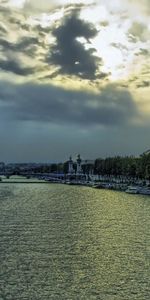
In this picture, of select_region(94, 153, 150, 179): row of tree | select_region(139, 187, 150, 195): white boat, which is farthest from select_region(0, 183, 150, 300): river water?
select_region(94, 153, 150, 179): row of tree

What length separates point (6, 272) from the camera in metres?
29.4

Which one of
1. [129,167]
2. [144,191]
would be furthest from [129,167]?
[144,191]

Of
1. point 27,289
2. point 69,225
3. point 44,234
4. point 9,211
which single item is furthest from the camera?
point 9,211

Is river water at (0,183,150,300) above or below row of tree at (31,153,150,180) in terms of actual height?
below

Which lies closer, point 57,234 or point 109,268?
point 109,268

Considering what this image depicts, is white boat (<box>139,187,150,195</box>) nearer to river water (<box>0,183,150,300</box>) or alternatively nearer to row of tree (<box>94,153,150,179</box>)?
row of tree (<box>94,153,150,179</box>)

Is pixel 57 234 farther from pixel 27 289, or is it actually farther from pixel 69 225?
pixel 27 289

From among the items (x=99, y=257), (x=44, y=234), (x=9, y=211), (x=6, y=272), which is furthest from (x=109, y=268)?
(x=9, y=211)

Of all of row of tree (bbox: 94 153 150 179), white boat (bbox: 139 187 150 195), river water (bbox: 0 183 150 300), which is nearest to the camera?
river water (bbox: 0 183 150 300)

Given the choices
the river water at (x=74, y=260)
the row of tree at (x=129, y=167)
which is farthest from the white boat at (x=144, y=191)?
the river water at (x=74, y=260)

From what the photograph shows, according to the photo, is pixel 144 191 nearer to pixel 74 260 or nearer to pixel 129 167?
pixel 129 167

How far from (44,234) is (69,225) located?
28.2ft

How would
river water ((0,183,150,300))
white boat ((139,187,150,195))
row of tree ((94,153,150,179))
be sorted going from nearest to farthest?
1. river water ((0,183,150,300))
2. white boat ((139,187,150,195))
3. row of tree ((94,153,150,179))

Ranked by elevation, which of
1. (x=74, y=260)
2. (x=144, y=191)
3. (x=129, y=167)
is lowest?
(x=74, y=260)
